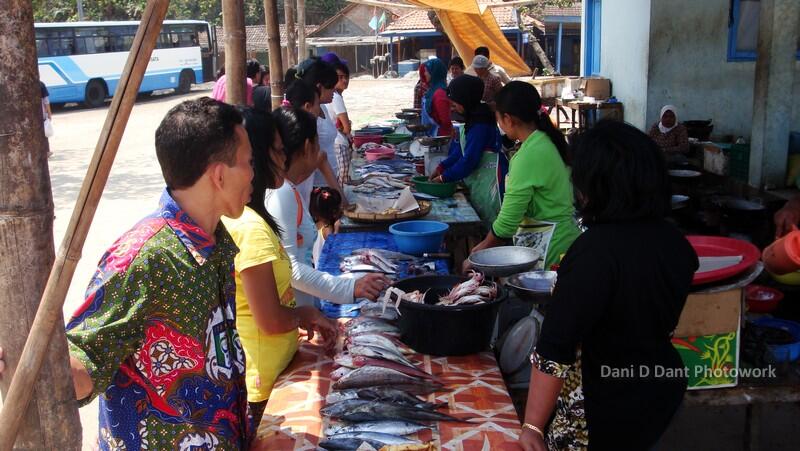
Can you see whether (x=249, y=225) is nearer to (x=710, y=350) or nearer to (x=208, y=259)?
(x=208, y=259)

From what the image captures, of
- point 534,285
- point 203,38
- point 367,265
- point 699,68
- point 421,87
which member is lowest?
point 367,265

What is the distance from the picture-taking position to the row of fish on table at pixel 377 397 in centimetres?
211

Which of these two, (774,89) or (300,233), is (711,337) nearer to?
(300,233)

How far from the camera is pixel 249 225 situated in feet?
7.79

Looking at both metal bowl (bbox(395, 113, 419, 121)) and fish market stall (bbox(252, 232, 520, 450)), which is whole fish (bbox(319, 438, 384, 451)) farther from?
metal bowl (bbox(395, 113, 419, 121))

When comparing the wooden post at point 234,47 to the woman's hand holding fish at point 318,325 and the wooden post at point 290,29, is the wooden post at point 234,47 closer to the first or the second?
the woman's hand holding fish at point 318,325

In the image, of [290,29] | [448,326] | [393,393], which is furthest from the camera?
[290,29]

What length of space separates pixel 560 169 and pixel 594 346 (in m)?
1.90

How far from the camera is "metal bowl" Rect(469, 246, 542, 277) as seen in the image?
3109mm

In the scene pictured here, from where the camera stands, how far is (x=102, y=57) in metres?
26.6

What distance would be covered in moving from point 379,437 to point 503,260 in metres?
1.41

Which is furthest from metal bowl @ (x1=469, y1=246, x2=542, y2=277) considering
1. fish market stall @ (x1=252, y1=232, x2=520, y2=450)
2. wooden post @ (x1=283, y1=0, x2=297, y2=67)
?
wooden post @ (x1=283, y1=0, x2=297, y2=67)

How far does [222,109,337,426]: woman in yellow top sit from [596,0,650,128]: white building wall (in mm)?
8590

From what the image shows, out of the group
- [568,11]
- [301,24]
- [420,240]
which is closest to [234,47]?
[420,240]
